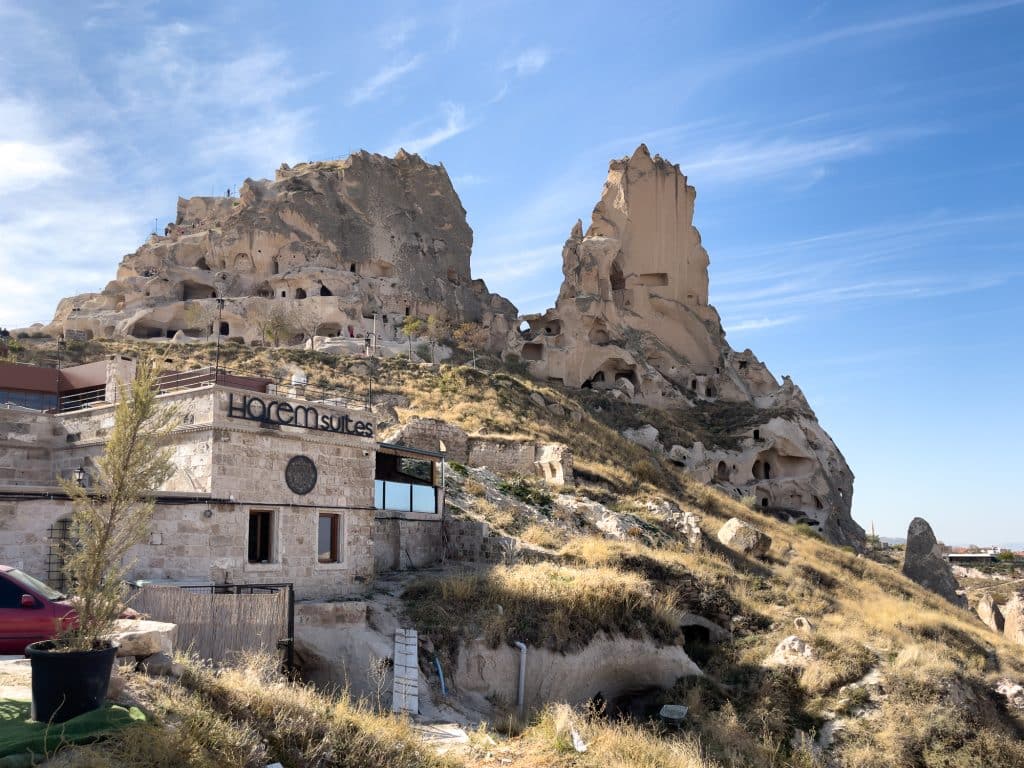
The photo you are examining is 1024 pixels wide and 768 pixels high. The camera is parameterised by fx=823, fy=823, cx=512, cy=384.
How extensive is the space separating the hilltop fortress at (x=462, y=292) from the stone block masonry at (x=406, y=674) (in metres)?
37.2

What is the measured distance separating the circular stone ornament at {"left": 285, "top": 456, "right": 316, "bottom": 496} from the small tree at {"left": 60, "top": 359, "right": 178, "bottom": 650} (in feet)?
24.8

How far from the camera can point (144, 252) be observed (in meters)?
64.9

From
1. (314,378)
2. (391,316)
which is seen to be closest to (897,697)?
(314,378)

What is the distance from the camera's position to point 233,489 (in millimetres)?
14641

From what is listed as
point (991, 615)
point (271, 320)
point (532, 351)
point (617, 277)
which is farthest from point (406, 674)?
point (617, 277)

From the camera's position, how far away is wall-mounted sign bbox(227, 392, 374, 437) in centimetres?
1497

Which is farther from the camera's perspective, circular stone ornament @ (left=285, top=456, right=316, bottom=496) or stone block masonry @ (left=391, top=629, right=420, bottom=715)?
circular stone ornament @ (left=285, top=456, right=316, bottom=496)

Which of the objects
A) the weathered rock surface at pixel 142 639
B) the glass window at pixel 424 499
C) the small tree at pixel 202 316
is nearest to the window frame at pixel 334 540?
the glass window at pixel 424 499

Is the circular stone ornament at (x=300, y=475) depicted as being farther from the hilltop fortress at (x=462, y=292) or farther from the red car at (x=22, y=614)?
the hilltop fortress at (x=462, y=292)

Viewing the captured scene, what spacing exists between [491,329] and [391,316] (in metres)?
7.68

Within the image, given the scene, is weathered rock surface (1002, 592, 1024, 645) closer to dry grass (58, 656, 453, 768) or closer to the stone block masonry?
the stone block masonry

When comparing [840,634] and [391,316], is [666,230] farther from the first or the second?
[840,634]

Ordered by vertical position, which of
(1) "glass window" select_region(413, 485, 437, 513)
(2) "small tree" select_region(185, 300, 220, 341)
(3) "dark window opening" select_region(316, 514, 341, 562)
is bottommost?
(3) "dark window opening" select_region(316, 514, 341, 562)

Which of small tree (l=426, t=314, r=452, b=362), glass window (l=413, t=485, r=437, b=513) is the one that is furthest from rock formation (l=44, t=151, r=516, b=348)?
glass window (l=413, t=485, r=437, b=513)
